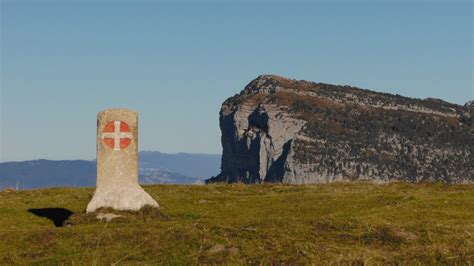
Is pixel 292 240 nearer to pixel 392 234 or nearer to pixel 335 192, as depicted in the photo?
pixel 392 234

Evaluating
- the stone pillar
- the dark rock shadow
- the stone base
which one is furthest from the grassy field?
the stone pillar

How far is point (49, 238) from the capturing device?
2119 centimetres

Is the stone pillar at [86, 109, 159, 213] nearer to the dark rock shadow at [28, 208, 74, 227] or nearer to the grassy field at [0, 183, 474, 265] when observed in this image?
the grassy field at [0, 183, 474, 265]

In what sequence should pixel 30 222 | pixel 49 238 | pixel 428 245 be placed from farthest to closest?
pixel 30 222, pixel 49 238, pixel 428 245

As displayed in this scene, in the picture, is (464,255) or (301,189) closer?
(464,255)

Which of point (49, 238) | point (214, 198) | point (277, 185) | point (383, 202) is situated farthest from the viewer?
point (277, 185)

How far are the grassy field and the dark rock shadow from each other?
1.7 inches

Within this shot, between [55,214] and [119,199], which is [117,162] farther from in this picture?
[55,214]

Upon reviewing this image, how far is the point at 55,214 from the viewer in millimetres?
30266

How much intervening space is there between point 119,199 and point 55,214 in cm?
401

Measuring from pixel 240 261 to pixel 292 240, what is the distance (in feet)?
8.26

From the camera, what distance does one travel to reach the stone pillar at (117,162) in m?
28.1

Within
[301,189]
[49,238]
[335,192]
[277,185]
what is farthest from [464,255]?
[277,185]

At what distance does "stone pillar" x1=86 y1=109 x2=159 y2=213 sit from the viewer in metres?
28.1
